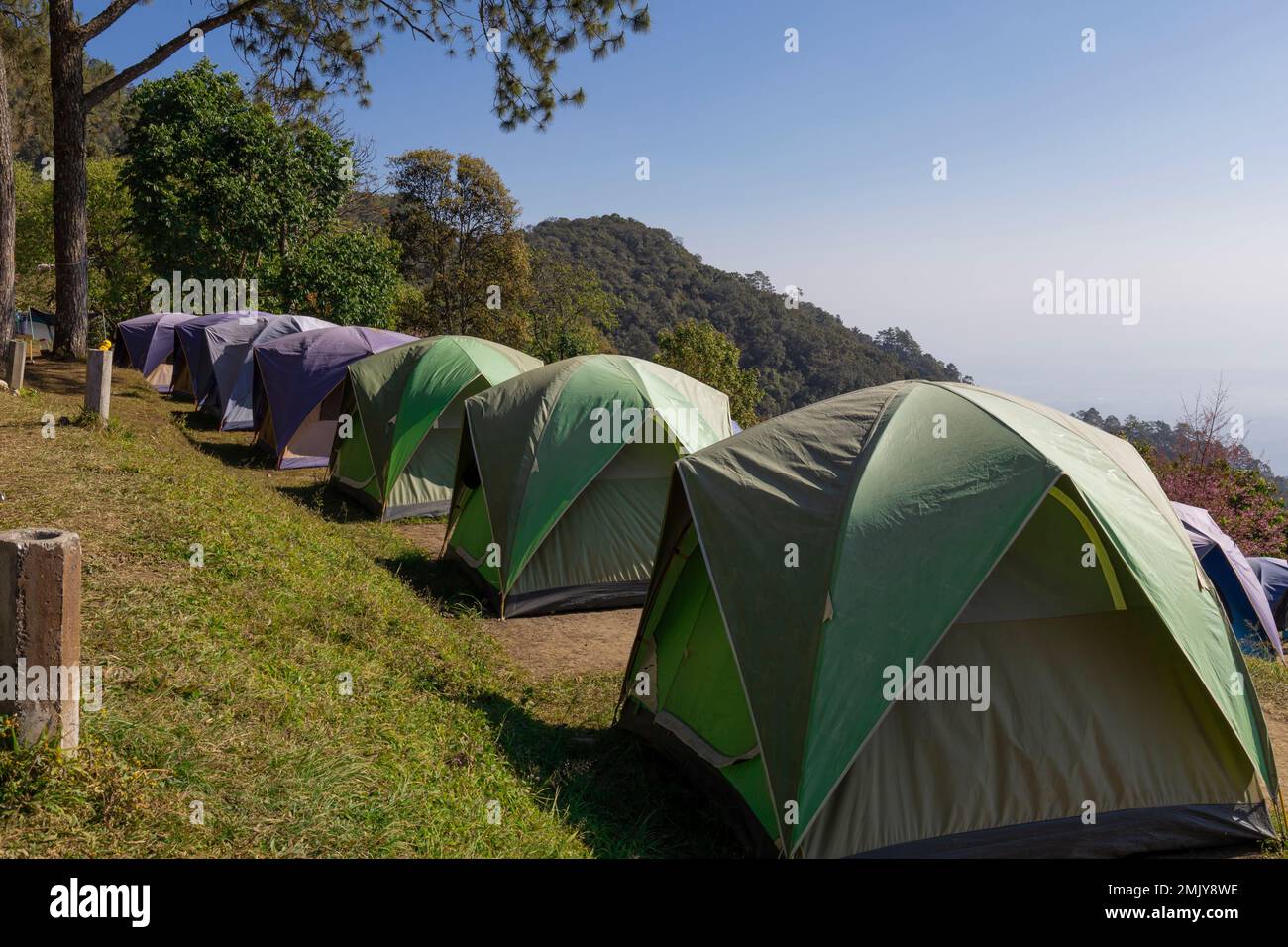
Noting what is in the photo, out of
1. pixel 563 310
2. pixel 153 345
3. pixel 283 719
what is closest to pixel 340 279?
pixel 153 345

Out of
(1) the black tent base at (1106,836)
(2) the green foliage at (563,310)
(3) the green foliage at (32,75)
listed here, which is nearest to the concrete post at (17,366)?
(3) the green foliage at (32,75)

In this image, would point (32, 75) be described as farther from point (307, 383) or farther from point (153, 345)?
point (307, 383)

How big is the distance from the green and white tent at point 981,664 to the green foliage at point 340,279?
71.8 ft

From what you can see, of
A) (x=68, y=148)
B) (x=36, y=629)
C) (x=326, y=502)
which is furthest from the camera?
(x=68, y=148)

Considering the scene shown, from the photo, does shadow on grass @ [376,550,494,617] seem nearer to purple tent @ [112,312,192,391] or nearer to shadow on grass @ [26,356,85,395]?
shadow on grass @ [26,356,85,395]

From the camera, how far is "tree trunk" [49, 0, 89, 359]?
14.6 m

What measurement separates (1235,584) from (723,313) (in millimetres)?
54332

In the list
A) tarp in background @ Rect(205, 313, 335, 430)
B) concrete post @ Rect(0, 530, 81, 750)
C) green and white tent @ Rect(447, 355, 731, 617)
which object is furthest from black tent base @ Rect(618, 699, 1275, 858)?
tarp in background @ Rect(205, 313, 335, 430)

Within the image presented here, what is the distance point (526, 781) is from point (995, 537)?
2.56 meters

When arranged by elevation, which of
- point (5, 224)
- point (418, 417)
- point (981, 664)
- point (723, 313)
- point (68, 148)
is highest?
point (723, 313)

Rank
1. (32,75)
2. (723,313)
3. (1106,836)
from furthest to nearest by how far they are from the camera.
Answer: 1. (723,313)
2. (32,75)
3. (1106,836)

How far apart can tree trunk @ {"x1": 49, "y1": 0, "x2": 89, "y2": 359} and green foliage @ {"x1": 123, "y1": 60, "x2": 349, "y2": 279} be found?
5.60m

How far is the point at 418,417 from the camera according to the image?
11250 mm

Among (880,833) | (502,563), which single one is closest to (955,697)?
(880,833)
